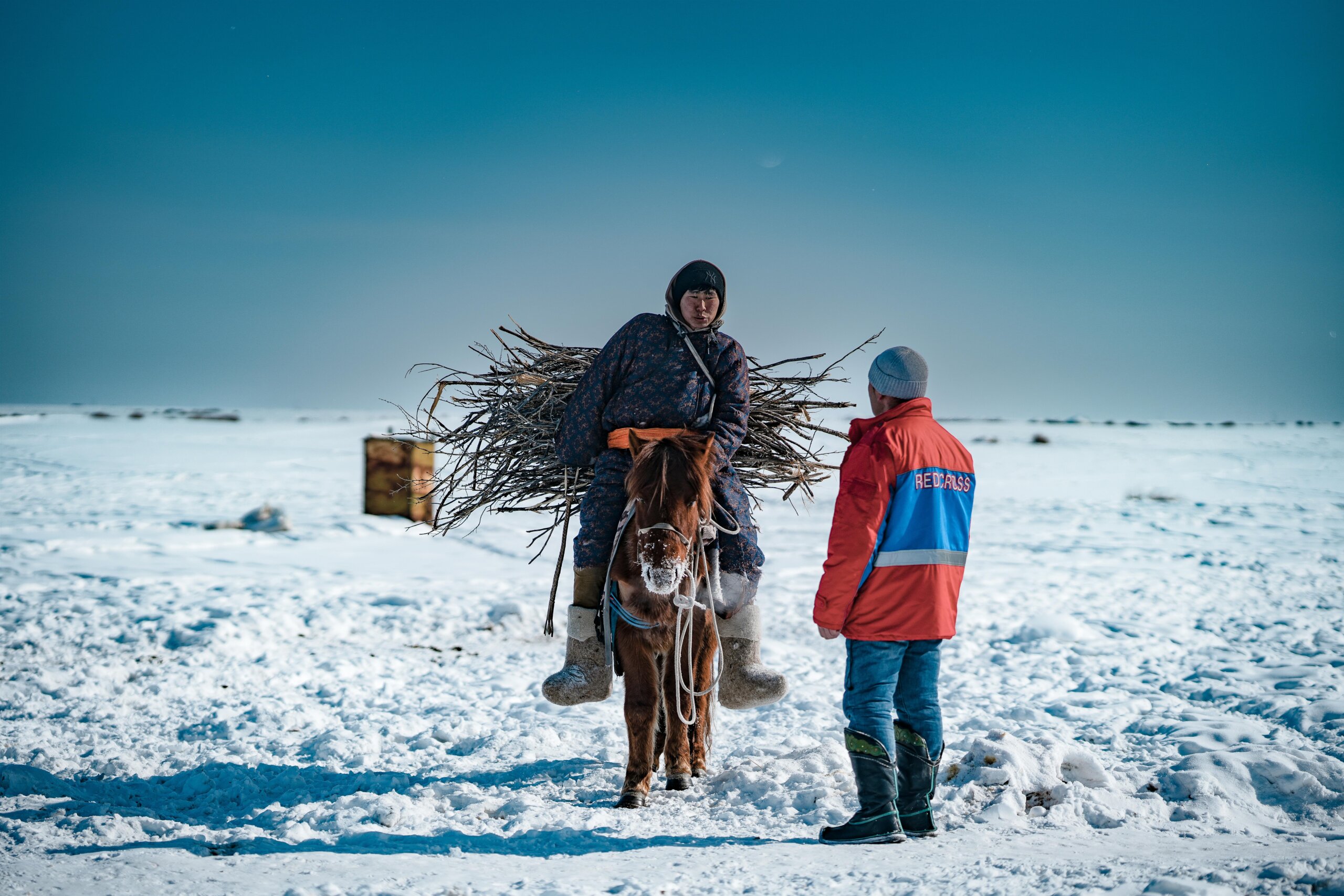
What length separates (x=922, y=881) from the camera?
8.87ft

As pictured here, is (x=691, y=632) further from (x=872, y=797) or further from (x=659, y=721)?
(x=872, y=797)

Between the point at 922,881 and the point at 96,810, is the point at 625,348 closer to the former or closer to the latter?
the point at 922,881

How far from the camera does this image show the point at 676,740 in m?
3.94

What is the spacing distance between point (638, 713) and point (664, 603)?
541mm

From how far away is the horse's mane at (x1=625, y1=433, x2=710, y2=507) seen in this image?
3.44 m

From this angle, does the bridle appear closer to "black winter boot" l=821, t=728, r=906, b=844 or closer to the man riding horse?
the man riding horse

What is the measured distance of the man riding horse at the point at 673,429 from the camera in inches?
154

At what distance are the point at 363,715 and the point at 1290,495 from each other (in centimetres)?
2131

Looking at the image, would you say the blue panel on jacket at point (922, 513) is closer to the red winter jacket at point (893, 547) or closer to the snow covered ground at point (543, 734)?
the red winter jacket at point (893, 547)

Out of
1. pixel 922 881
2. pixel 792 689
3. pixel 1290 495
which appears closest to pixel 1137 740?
pixel 792 689

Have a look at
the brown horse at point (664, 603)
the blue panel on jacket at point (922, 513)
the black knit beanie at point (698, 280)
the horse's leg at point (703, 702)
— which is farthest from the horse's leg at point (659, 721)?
the black knit beanie at point (698, 280)

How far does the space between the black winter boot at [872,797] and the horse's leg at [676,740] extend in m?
0.93

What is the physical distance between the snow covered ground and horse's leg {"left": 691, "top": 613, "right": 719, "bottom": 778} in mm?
171

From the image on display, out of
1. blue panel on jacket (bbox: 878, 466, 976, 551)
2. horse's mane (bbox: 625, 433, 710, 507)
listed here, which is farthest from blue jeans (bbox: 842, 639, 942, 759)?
horse's mane (bbox: 625, 433, 710, 507)
